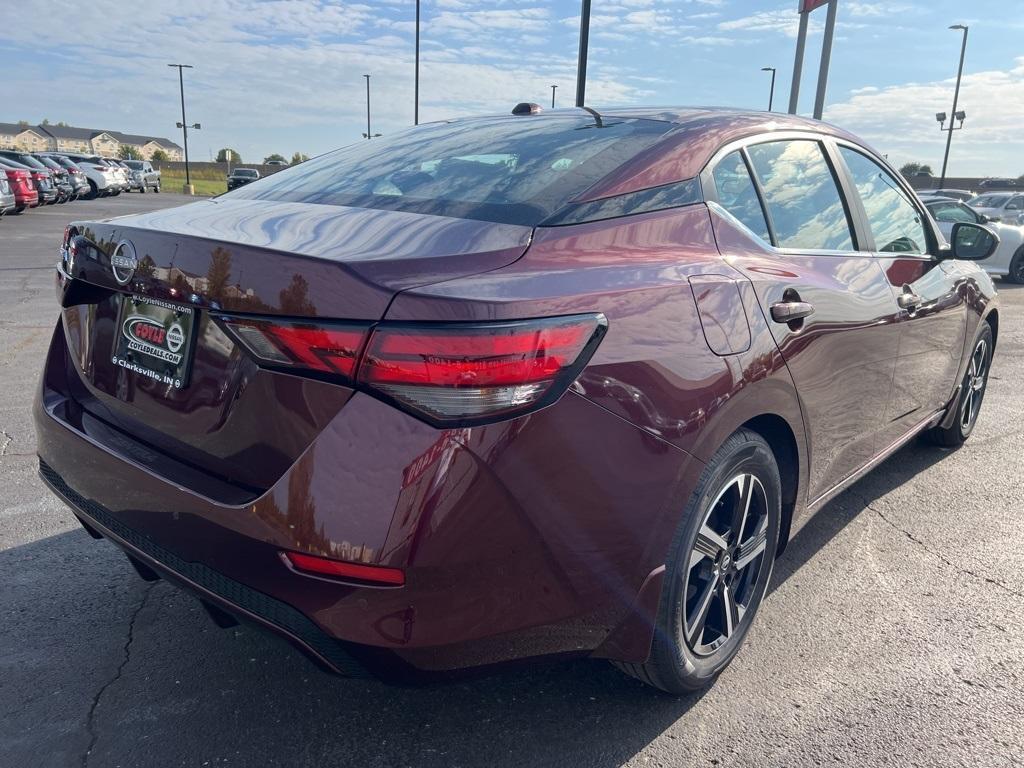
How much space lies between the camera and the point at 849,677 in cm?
247

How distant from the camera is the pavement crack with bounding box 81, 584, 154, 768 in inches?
82.0

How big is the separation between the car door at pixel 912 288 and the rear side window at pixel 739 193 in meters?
0.85

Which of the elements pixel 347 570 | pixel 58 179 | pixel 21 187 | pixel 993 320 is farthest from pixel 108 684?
pixel 58 179

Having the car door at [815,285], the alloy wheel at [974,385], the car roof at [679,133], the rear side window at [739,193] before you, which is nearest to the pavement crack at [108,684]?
the car roof at [679,133]

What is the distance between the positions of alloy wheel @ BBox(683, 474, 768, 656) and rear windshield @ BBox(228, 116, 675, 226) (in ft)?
3.08

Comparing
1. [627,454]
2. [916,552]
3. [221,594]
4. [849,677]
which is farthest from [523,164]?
[916,552]

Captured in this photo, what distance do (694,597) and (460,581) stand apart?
90 cm

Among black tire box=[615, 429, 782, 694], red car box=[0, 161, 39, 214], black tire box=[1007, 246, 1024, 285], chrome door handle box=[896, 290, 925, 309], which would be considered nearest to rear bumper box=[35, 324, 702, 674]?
black tire box=[615, 429, 782, 694]

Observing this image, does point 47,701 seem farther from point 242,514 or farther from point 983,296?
point 983,296

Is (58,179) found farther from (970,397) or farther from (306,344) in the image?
(306,344)

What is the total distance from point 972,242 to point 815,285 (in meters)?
1.72

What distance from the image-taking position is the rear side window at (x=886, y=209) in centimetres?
326

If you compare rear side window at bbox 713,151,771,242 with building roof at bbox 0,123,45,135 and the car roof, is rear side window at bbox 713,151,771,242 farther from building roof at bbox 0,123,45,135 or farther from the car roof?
building roof at bbox 0,123,45,135

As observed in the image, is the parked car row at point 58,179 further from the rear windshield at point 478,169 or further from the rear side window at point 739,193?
the rear side window at point 739,193
